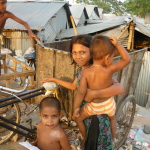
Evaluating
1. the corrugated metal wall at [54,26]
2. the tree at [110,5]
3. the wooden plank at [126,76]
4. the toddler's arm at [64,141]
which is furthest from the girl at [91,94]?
the tree at [110,5]

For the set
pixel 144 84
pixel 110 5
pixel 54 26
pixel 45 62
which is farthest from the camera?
pixel 110 5

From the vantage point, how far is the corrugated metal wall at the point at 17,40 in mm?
10383

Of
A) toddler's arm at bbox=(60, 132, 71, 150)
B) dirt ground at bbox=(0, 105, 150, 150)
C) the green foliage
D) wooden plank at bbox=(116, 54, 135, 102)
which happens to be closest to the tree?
the green foliage

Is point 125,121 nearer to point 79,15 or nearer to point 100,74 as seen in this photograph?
point 100,74

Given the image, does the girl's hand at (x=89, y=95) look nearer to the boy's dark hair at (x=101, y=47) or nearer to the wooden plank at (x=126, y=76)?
the boy's dark hair at (x=101, y=47)

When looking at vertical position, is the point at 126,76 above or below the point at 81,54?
below

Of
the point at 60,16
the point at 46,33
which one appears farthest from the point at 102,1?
the point at 46,33

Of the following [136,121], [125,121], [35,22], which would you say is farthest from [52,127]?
[35,22]

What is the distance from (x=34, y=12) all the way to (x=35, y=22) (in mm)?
2163

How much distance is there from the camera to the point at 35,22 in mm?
10297

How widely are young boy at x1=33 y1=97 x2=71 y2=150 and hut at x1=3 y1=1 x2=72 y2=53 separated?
8596mm

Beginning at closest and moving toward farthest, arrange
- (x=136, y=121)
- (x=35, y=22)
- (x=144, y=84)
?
1. (x=136, y=121)
2. (x=144, y=84)
3. (x=35, y=22)

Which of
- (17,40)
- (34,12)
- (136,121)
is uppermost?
(34,12)

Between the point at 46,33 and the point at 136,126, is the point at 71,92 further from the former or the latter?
the point at 46,33
